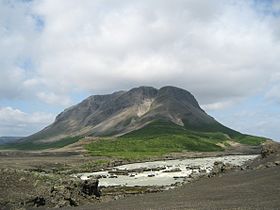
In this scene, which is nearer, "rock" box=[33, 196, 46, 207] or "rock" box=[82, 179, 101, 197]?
"rock" box=[33, 196, 46, 207]

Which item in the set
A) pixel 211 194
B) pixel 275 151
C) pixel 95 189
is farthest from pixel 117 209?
pixel 275 151

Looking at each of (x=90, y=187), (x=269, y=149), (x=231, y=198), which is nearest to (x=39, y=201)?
(x=90, y=187)

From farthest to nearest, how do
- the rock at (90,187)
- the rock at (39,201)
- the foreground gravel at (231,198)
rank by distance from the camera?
1. the rock at (90,187)
2. the rock at (39,201)
3. the foreground gravel at (231,198)

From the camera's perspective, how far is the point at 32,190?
5459 cm

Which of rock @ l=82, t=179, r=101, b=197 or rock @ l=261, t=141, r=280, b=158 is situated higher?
rock @ l=261, t=141, r=280, b=158

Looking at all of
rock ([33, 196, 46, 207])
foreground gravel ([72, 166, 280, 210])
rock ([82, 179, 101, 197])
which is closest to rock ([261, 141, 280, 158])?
foreground gravel ([72, 166, 280, 210])

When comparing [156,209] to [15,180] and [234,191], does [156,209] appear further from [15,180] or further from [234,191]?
[15,180]

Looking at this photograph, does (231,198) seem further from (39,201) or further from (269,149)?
(269,149)

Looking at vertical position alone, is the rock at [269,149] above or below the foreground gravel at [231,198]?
above

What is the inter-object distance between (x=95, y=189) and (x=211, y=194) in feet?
76.2

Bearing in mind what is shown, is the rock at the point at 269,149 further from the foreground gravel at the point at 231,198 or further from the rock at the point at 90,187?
the rock at the point at 90,187

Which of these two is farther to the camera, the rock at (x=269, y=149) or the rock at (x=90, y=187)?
the rock at (x=269, y=149)

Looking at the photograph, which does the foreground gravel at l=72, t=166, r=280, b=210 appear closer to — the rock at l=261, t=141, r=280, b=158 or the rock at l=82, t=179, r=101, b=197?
the rock at l=82, t=179, r=101, b=197

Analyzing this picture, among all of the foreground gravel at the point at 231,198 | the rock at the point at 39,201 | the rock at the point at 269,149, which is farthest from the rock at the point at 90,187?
the rock at the point at 269,149
